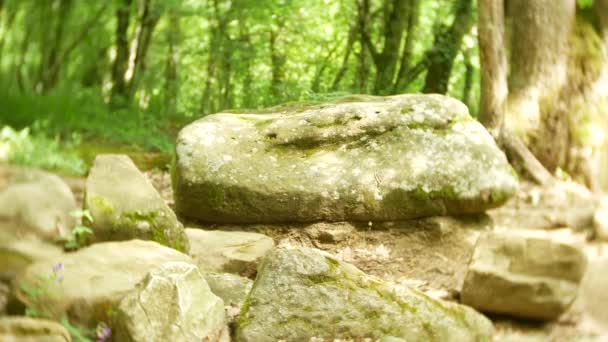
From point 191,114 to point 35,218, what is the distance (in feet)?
11.6

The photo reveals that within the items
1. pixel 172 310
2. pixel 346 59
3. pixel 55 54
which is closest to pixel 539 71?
Answer: pixel 346 59

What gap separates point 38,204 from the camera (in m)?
3.73

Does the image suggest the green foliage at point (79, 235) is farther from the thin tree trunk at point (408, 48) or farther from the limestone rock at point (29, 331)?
the thin tree trunk at point (408, 48)

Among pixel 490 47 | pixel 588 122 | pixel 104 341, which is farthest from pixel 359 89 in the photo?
pixel 104 341

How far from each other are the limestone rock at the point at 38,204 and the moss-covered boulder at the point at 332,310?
1.42 metres

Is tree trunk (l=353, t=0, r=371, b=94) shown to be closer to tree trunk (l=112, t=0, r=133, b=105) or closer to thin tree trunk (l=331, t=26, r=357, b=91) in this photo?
thin tree trunk (l=331, t=26, r=357, b=91)

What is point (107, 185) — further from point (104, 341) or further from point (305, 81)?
point (305, 81)

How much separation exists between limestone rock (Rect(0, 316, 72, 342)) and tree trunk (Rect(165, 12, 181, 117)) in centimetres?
539

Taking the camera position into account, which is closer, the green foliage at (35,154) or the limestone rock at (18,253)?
the limestone rock at (18,253)

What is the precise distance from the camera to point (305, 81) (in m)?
5.92

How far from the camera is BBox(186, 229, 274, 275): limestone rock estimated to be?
4164 mm

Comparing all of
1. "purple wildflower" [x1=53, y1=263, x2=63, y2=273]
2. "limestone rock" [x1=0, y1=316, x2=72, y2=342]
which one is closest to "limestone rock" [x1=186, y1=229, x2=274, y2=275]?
"purple wildflower" [x1=53, y1=263, x2=63, y2=273]

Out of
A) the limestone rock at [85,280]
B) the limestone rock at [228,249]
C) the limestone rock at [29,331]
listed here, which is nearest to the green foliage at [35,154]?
the limestone rock at [228,249]

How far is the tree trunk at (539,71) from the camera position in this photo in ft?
18.0
